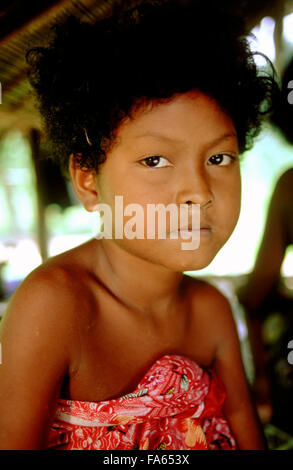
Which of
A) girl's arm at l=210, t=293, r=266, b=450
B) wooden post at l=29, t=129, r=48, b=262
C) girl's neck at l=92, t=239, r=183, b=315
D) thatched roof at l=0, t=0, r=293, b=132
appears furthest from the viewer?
wooden post at l=29, t=129, r=48, b=262

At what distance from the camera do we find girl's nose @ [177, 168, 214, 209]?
2.51ft

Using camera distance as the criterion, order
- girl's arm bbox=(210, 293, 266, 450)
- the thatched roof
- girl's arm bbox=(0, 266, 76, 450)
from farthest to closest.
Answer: girl's arm bbox=(210, 293, 266, 450)
the thatched roof
girl's arm bbox=(0, 266, 76, 450)

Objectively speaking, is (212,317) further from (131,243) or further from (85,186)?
(85,186)

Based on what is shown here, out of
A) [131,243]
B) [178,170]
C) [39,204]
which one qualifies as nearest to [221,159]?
[178,170]

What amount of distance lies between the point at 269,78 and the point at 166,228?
0.62 meters

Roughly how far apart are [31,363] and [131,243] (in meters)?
0.32

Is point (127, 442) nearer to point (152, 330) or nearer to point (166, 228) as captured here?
point (152, 330)

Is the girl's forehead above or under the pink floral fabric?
above

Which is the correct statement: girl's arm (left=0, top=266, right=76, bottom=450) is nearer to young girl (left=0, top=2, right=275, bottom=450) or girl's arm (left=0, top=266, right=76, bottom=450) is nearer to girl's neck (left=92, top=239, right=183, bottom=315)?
young girl (left=0, top=2, right=275, bottom=450)

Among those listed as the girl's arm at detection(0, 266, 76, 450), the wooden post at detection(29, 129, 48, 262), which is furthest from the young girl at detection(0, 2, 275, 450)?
the wooden post at detection(29, 129, 48, 262)

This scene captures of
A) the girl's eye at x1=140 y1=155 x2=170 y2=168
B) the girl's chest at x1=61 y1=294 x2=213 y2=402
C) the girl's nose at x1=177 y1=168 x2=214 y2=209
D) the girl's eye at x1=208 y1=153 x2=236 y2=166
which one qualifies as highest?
the girl's eye at x1=208 y1=153 x2=236 y2=166

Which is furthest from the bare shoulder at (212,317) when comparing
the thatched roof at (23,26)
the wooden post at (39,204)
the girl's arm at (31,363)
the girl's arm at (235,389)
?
the wooden post at (39,204)

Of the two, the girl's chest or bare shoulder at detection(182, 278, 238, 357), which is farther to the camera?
bare shoulder at detection(182, 278, 238, 357)
